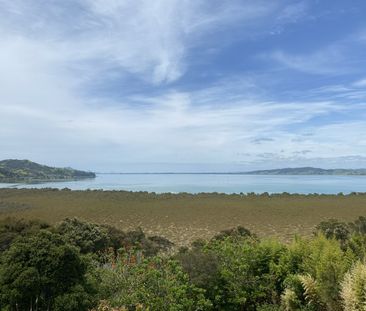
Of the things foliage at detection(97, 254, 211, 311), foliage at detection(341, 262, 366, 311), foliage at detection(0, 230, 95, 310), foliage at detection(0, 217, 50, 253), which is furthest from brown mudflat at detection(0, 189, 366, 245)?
foliage at detection(341, 262, 366, 311)

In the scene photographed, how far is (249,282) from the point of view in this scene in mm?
8797

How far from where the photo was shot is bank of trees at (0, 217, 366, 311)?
6.58 m

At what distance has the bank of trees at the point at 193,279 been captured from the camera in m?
6.58

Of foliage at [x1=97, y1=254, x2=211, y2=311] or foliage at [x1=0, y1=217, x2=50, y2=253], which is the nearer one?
foliage at [x1=97, y1=254, x2=211, y2=311]

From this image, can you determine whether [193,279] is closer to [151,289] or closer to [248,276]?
[151,289]

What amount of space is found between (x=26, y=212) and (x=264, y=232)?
76.8 feet

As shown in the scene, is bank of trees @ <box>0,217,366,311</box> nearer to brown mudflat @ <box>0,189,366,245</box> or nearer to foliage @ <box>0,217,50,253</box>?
foliage @ <box>0,217,50,253</box>

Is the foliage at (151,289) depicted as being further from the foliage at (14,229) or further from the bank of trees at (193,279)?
the foliage at (14,229)

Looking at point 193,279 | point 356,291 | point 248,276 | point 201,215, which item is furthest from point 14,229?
point 201,215

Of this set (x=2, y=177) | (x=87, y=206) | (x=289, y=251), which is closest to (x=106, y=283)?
(x=289, y=251)

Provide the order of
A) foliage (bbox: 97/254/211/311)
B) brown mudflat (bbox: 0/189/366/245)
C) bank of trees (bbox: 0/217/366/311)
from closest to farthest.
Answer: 1. bank of trees (bbox: 0/217/366/311)
2. foliage (bbox: 97/254/211/311)
3. brown mudflat (bbox: 0/189/366/245)

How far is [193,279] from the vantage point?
8.30m

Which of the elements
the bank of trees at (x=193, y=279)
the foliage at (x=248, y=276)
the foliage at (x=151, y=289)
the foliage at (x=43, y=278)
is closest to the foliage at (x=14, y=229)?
the bank of trees at (x=193, y=279)

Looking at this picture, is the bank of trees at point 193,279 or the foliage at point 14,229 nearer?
the bank of trees at point 193,279
